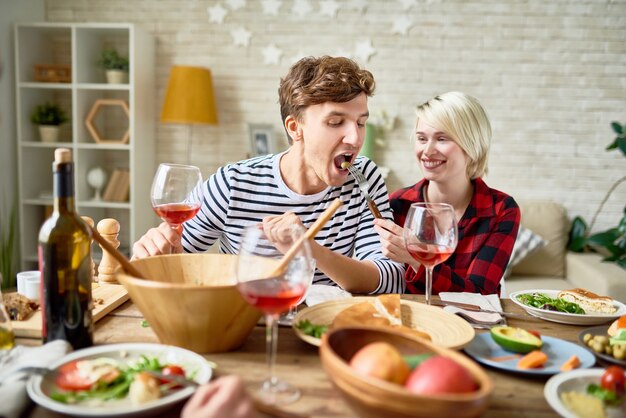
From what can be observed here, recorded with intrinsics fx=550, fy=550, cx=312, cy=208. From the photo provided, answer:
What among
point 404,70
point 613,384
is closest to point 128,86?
point 404,70

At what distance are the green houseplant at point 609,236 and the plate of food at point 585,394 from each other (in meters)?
2.78

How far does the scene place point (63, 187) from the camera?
3.08ft

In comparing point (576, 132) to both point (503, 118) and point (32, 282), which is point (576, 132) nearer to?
point (503, 118)

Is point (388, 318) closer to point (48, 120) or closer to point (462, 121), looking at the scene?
point (462, 121)

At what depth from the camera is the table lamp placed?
3984 mm

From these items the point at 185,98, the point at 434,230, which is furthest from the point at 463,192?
the point at 185,98

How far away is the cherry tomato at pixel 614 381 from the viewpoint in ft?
2.76

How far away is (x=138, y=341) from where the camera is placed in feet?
3.54

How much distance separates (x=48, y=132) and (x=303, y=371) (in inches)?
152

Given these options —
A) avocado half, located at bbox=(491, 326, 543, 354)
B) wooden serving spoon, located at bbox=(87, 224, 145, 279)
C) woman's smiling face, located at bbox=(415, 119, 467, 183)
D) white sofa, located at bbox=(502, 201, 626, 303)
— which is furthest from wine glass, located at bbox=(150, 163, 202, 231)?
white sofa, located at bbox=(502, 201, 626, 303)

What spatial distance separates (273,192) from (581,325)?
1.00 meters

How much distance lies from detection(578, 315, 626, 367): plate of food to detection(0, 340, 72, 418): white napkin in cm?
→ 97

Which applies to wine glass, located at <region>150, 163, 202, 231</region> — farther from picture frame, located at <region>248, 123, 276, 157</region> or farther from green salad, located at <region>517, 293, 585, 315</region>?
picture frame, located at <region>248, 123, 276, 157</region>

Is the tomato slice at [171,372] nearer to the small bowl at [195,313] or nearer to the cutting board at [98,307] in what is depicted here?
the small bowl at [195,313]
